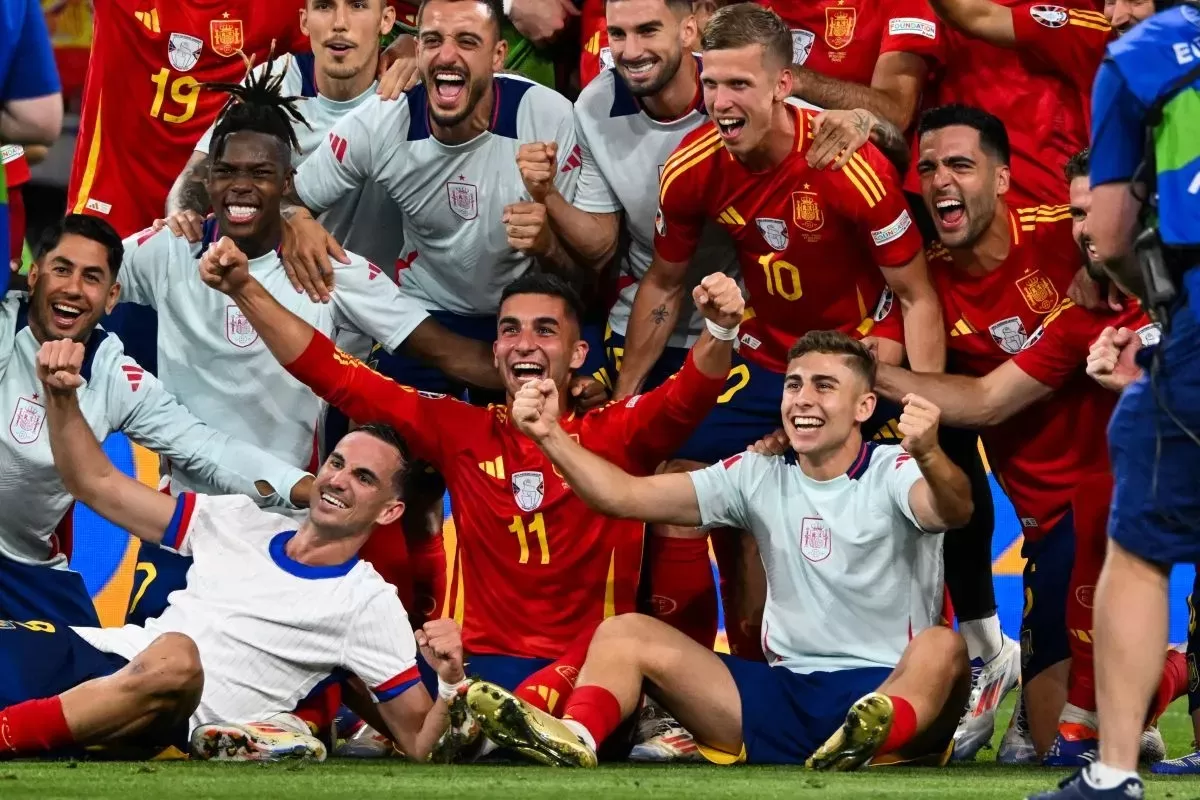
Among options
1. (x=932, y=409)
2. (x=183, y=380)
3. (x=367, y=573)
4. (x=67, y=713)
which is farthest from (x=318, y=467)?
(x=932, y=409)

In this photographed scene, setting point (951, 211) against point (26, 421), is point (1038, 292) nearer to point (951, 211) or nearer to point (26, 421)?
point (951, 211)

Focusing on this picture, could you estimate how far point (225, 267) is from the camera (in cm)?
608

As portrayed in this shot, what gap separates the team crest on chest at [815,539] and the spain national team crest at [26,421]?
2.52 metres

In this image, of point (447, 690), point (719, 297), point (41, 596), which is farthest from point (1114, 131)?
point (41, 596)

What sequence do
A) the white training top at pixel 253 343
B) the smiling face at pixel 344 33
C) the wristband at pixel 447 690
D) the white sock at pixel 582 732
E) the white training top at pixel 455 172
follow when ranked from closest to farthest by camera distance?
1. the white sock at pixel 582 732
2. the wristband at pixel 447 690
3. the white training top at pixel 253 343
4. the white training top at pixel 455 172
5. the smiling face at pixel 344 33

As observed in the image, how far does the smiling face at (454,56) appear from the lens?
21.9 ft

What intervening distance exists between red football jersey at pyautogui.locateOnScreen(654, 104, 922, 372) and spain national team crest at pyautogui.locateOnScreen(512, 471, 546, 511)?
961mm

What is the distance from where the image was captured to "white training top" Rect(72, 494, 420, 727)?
5789mm

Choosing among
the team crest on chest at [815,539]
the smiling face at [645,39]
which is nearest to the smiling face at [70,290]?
the smiling face at [645,39]

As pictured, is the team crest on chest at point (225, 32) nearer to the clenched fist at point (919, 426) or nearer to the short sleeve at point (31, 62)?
the short sleeve at point (31, 62)

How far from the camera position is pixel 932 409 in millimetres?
5441

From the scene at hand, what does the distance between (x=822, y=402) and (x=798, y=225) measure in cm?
81

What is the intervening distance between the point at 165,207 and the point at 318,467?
4.86ft

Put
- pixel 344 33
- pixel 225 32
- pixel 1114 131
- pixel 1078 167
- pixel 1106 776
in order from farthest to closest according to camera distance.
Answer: pixel 225 32 → pixel 344 33 → pixel 1078 167 → pixel 1114 131 → pixel 1106 776
